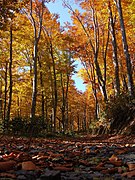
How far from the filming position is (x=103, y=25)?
21.2 metres

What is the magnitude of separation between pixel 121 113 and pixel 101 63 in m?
15.0

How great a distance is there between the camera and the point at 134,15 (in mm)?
15367

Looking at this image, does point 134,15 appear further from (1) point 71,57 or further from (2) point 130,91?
(1) point 71,57

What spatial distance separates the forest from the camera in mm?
12383

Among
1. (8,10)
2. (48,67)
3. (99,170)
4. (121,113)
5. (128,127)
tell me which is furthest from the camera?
(48,67)

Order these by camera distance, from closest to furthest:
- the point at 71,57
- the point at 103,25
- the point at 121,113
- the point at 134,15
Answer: the point at 121,113 → the point at 134,15 → the point at 103,25 → the point at 71,57

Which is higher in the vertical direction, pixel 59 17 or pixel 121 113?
pixel 59 17

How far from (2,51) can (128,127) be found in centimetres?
1487

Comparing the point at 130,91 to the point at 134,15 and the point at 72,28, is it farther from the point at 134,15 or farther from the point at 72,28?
the point at 72,28

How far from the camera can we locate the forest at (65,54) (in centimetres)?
1238

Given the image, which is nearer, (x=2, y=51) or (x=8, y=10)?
(x=8, y=10)

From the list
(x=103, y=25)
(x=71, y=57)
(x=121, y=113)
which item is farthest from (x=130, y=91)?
(x=71, y=57)

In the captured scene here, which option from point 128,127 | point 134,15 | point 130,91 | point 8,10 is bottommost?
point 128,127

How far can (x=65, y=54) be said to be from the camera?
2734 cm
